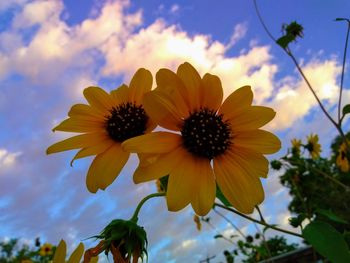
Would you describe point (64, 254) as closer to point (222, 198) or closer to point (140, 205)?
point (140, 205)

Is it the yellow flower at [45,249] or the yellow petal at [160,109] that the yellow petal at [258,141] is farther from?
the yellow flower at [45,249]

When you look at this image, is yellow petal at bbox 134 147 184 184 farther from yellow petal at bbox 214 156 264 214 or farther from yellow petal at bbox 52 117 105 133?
yellow petal at bbox 52 117 105 133

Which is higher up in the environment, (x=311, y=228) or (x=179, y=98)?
(x=179, y=98)

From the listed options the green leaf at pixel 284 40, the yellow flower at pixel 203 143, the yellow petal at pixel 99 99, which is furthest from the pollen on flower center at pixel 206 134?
the green leaf at pixel 284 40

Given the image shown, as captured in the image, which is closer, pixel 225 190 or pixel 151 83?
pixel 225 190

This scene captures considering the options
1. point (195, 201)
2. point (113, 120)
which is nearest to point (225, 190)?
point (195, 201)

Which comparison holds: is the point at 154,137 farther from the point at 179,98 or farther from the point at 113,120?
the point at 113,120

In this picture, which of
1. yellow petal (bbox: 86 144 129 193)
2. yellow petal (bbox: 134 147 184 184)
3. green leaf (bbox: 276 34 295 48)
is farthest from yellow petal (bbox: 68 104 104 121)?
green leaf (bbox: 276 34 295 48)
